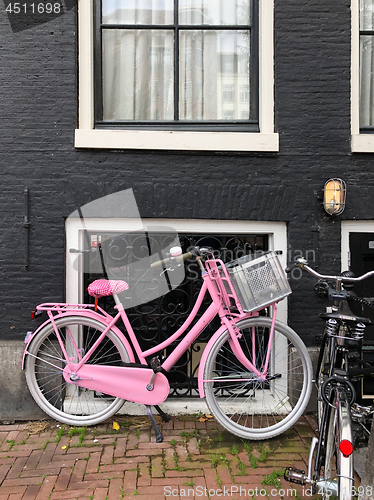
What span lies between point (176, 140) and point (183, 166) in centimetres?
24

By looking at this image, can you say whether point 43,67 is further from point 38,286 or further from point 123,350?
point 123,350

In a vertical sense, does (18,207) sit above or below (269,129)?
below

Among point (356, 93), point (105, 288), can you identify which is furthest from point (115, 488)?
point (356, 93)

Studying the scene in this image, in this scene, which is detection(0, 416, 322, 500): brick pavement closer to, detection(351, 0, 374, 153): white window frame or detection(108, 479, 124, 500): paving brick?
detection(108, 479, 124, 500): paving brick

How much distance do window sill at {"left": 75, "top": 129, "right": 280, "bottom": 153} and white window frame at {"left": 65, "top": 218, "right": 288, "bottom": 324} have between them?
67 centimetres

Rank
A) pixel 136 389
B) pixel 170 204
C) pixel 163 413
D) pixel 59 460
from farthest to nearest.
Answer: pixel 170 204 → pixel 163 413 → pixel 136 389 → pixel 59 460

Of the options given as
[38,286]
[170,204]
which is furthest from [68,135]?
[38,286]

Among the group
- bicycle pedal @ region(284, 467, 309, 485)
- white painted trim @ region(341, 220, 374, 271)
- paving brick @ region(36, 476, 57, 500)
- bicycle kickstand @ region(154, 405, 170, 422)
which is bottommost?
paving brick @ region(36, 476, 57, 500)

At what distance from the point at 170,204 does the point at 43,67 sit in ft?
5.61

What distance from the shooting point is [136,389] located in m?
3.20

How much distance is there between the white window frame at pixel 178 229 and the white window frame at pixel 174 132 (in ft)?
2.22

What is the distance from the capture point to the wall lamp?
361cm

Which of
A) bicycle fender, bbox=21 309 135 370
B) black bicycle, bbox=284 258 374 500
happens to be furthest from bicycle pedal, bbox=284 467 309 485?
bicycle fender, bbox=21 309 135 370

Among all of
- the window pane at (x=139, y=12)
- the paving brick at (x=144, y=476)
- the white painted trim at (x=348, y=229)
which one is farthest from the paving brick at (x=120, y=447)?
the window pane at (x=139, y=12)
